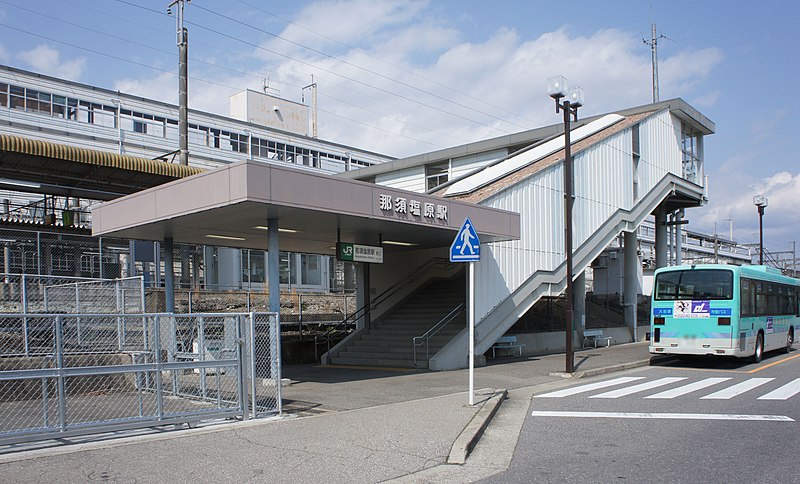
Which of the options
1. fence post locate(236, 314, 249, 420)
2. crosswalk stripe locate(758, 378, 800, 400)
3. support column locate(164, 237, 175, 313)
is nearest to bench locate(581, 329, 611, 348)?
crosswalk stripe locate(758, 378, 800, 400)

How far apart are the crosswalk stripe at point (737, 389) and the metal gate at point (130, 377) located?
8617 mm

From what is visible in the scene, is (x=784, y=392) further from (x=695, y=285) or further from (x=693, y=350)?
(x=695, y=285)

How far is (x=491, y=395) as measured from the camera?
493 inches

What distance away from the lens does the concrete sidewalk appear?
687 cm

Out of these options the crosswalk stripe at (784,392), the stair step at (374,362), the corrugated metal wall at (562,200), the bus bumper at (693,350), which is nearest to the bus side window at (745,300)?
the bus bumper at (693,350)

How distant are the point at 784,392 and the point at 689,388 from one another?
184 centimetres

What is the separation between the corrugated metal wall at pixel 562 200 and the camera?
20250 millimetres

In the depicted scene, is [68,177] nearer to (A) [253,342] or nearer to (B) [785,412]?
(A) [253,342]

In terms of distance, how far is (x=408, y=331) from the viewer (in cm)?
2136

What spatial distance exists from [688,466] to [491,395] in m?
5.34

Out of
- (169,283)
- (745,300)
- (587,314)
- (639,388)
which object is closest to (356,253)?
(169,283)

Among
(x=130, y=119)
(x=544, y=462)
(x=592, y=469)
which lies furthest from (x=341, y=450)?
(x=130, y=119)

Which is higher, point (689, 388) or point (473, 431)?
point (473, 431)

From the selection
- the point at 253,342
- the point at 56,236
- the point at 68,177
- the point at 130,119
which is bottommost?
the point at 253,342
